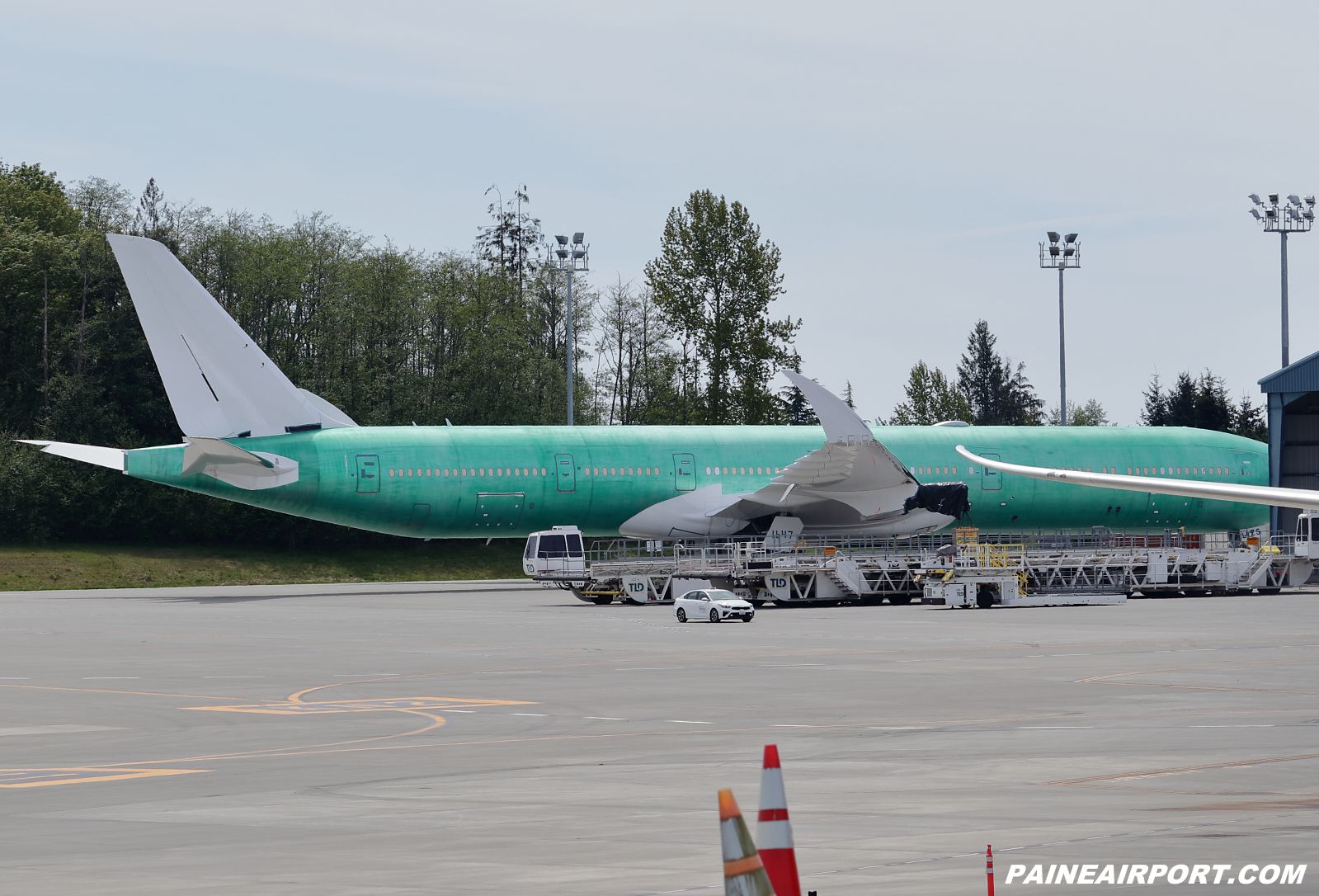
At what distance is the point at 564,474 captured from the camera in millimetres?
50156

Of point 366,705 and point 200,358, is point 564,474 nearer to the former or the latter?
point 200,358

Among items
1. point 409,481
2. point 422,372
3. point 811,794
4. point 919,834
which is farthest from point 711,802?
point 422,372

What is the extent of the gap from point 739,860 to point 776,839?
32.3 inches

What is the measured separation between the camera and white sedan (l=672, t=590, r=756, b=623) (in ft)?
122

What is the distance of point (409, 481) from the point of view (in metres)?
48.2

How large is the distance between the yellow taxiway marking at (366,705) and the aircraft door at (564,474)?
2953cm

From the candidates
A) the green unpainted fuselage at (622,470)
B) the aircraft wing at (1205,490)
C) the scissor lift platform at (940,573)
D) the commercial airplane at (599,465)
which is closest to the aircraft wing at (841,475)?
the commercial airplane at (599,465)

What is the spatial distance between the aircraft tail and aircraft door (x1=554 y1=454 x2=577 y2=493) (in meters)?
7.28

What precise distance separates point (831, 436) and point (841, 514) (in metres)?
5.30

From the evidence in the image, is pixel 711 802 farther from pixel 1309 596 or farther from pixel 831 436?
pixel 1309 596

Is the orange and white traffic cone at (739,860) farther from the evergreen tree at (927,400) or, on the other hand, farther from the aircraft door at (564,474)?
the evergreen tree at (927,400)

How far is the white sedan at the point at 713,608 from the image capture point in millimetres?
37219

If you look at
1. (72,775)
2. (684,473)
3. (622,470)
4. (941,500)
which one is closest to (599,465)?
(622,470)

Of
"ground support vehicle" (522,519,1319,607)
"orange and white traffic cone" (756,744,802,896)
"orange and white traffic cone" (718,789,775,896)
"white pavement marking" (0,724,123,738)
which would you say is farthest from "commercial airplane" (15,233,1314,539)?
"orange and white traffic cone" (718,789,775,896)
